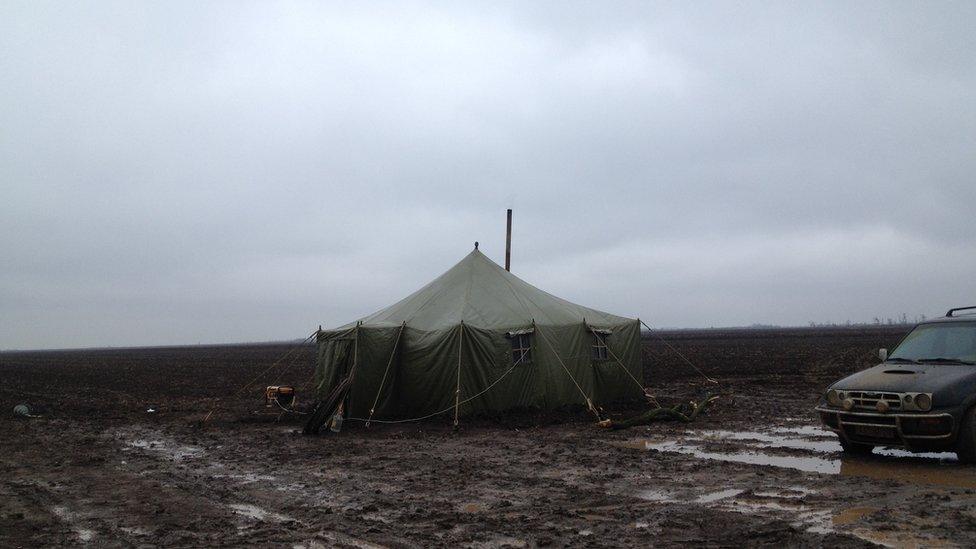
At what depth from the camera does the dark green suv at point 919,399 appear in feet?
27.4

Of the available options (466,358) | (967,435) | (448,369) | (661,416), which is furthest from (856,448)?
(448,369)

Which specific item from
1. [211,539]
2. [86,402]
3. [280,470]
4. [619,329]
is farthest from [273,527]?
[86,402]

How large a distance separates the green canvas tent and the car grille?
6269 millimetres

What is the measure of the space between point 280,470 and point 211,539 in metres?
3.75

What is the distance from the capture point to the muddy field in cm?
642

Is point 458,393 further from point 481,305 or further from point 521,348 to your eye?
point 481,305

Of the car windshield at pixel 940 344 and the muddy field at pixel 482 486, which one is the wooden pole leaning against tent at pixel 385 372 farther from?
the car windshield at pixel 940 344

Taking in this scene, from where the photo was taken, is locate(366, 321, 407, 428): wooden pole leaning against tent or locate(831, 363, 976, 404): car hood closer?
locate(831, 363, 976, 404): car hood

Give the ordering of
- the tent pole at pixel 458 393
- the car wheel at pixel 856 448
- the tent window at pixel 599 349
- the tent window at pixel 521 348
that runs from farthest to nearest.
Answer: the tent window at pixel 599 349 → the tent window at pixel 521 348 → the tent pole at pixel 458 393 → the car wheel at pixel 856 448

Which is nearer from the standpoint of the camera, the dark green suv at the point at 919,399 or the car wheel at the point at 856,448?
the dark green suv at the point at 919,399

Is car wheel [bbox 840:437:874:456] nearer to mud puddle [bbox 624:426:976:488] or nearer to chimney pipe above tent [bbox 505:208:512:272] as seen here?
mud puddle [bbox 624:426:976:488]

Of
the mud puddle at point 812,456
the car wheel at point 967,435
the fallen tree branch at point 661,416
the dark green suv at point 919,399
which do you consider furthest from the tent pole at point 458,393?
the car wheel at point 967,435

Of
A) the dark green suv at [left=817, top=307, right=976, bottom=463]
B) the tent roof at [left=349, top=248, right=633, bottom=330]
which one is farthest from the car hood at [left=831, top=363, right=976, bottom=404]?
the tent roof at [left=349, top=248, right=633, bottom=330]

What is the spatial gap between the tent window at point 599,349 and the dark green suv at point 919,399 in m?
7.29
